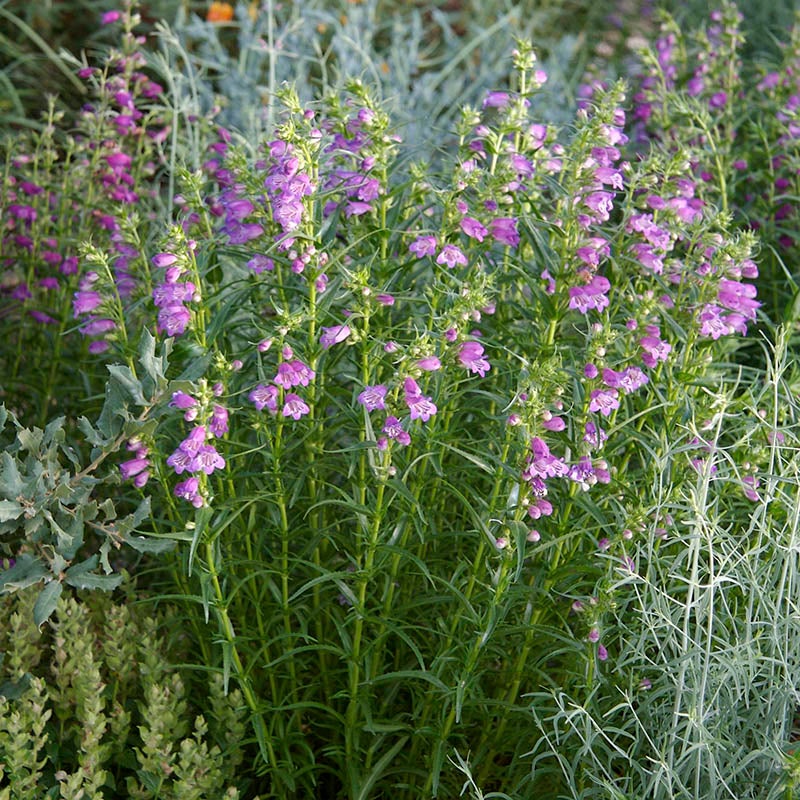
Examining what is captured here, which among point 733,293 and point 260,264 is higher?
point 733,293

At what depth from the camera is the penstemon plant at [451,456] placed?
2.21 meters

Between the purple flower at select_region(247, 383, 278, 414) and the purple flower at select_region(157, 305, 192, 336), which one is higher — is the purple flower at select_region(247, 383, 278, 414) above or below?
below

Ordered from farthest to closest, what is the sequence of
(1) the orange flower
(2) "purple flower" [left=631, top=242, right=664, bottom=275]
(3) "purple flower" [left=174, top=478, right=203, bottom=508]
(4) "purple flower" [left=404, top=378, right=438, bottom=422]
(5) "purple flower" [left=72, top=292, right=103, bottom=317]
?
(1) the orange flower, (5) "purple flower" [left=72, top=292, right=103, bottom=317], (2) "purple flower" [left=631, top=242, right=664, bottom=275], (3) "purple flower" [left=174, top=478, right=203, bottom=508], (4) "purple flower" [left=404, top=378, right=438, bottom=422]

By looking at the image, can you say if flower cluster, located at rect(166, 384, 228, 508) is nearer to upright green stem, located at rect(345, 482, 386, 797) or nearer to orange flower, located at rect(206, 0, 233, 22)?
upright green stem, located at rect(345, 482, 386, 797)

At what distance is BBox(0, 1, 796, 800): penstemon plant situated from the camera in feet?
7.25

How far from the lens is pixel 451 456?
9.08 feet

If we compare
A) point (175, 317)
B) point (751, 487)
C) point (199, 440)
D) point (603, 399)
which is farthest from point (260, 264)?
point (751, 487)

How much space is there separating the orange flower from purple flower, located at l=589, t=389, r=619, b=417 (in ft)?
16.2

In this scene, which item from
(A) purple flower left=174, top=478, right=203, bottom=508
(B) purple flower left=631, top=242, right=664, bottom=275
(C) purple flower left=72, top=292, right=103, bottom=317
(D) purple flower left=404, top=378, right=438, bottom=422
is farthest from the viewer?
(C) purple flower left=72, top=292, right=103, bottom=317

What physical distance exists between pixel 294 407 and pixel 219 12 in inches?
193

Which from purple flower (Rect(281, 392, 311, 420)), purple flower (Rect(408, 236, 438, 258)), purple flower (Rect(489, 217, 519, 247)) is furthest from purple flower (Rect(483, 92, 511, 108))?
purple flower (Rect(281, 392, 311, 420))

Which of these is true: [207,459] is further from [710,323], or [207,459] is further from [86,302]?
[710,323]

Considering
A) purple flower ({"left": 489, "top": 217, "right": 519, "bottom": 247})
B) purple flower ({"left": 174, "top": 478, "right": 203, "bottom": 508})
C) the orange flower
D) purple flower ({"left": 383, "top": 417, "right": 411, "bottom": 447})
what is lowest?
the orange flower

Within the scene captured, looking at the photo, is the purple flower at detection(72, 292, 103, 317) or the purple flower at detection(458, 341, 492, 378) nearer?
the purple flower at detection(458, 341, 492, 378)
